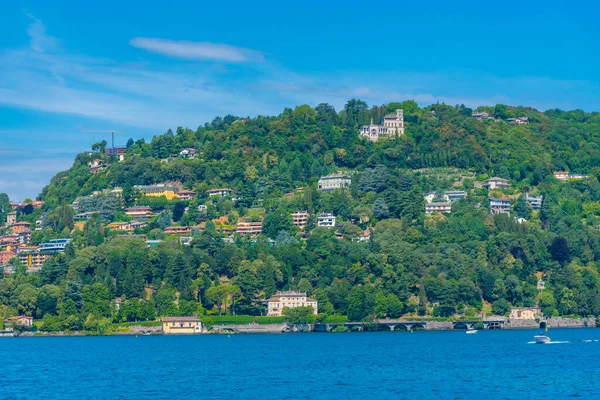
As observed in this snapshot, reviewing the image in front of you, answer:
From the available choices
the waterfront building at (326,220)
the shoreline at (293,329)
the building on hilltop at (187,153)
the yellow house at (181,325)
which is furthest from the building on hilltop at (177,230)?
the yellow house at (181,325)

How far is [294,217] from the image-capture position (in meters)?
156

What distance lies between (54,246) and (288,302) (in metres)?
46.0

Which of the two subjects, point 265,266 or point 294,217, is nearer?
point 265,266

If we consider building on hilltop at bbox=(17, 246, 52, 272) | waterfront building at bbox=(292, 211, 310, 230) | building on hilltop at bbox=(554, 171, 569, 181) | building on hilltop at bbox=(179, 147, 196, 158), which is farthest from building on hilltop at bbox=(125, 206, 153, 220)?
building on hilltop at bbox=(554, 171, 569, 181)

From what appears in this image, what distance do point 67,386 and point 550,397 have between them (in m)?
28.9

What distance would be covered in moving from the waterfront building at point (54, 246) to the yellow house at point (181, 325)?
123 feet

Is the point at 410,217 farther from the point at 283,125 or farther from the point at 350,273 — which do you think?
the point at 283,125

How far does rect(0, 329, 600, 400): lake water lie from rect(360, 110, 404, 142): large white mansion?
76953mm

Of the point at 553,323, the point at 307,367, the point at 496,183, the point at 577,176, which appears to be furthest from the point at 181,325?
the point at 577,176

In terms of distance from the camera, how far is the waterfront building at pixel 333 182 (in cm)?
16575

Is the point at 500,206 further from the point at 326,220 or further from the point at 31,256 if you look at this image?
the point at 31,256

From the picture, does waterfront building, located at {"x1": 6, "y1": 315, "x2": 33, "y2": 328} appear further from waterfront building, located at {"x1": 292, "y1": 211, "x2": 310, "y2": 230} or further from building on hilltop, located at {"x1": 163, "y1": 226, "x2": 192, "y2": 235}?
waterfront building, located at {"x1": 292, "y1": 211, "x2": 310, "y2": 230}

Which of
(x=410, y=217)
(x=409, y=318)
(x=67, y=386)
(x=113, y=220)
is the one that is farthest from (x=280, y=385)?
(x=113, y=220)

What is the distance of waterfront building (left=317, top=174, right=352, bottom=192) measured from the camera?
544 ft
